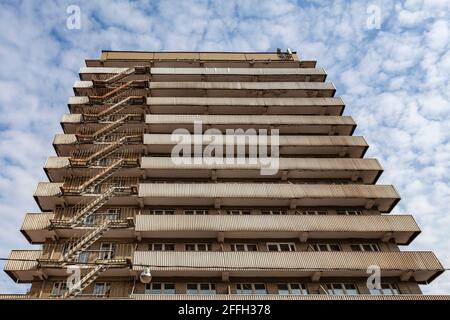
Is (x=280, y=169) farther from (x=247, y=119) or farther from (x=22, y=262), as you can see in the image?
(x=22, y=262)

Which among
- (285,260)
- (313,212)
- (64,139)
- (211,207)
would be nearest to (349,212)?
(313,212)

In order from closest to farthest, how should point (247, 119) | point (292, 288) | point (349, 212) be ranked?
point (292, 288)
point (349, 212)
point (247, 119)

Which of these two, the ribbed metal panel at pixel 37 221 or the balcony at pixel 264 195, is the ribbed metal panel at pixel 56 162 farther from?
the balcony at pixel 264 195

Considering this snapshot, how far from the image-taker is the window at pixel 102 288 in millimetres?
23359

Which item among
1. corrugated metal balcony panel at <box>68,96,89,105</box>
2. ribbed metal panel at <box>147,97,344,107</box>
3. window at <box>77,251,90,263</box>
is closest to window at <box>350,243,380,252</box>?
ribbed metal panel at <box>147,97,344,107</box>

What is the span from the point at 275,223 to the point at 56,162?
1616 cm

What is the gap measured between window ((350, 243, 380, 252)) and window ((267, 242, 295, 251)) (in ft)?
13.0

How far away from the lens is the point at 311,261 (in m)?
24.2

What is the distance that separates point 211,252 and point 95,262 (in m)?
6.62

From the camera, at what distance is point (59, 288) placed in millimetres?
23531

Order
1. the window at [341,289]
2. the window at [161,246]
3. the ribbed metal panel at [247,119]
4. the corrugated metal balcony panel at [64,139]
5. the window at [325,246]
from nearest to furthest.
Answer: the window at [341,289] → the window at [161,246] → the window at [325,246] → the corrugated metal balcony panel at [64,139] → the ribbed metal panel at [247,119]

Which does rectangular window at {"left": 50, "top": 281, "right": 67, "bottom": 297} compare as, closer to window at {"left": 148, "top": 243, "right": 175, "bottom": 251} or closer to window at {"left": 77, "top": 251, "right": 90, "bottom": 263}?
window at {"left": 77, "top": 251, "right": 90, "bottom": 263}

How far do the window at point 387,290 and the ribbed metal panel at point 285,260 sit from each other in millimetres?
1405

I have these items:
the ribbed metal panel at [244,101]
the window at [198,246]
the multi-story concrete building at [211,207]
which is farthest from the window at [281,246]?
the ribbed metal panel at [244,101]
